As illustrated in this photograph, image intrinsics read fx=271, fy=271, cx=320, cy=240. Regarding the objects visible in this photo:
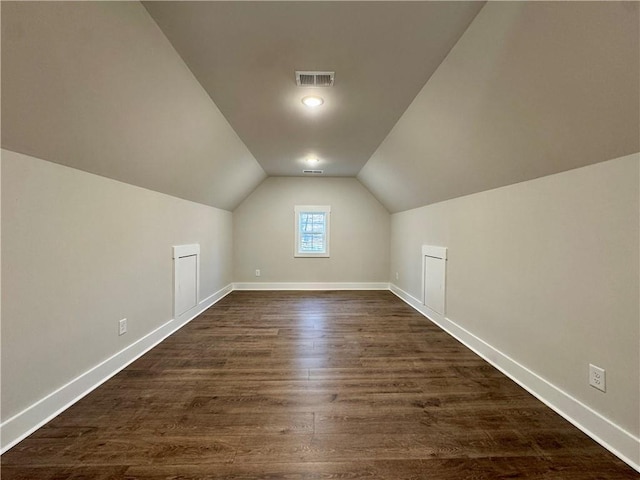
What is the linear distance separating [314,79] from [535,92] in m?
1.44

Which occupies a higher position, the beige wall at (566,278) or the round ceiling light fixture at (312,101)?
the round ceiling light fixture at (312,101)

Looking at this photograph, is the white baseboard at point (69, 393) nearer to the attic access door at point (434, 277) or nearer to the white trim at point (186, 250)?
the white trim at point (186, 250)

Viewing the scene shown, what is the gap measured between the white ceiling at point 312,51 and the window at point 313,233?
2950mm

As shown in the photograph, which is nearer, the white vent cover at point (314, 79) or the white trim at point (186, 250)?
the white vent cover at point (314, 79)

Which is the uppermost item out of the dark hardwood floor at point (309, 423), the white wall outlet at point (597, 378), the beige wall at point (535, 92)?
the beige wall at point (535, 92)

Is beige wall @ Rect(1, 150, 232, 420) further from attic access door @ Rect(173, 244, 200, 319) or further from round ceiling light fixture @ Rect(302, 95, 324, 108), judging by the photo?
round ceiling light fixture @ Rect(302, 95, 324, 108)

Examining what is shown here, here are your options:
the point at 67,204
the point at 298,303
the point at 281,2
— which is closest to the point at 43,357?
the point at 67,204

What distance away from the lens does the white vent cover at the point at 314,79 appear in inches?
79.4

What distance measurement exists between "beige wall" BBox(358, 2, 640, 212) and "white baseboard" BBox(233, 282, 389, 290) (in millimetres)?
3505

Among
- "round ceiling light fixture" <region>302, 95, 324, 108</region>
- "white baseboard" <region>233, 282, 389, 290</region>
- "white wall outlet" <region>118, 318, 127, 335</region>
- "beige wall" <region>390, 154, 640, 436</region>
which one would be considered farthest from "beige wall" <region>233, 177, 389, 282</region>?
"white wall outlet" <region>118, 318, 127, 335</region>

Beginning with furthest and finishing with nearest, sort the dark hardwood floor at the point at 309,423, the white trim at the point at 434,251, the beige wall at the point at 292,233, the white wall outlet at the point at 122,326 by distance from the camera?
the beige wall at the point at 292,233 < the white trim at the point at 434,251 < the white wall outlet at the point at 122,326 < the dark hardwood floor at the point at 309,423

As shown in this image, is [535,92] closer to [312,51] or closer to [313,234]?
[312,51]

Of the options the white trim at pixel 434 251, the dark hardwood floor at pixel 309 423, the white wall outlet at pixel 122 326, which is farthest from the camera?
the white trim at pixel 434 251

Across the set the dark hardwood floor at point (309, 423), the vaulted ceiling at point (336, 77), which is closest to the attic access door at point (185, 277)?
the dark hardwood floor at point (309, 423)
